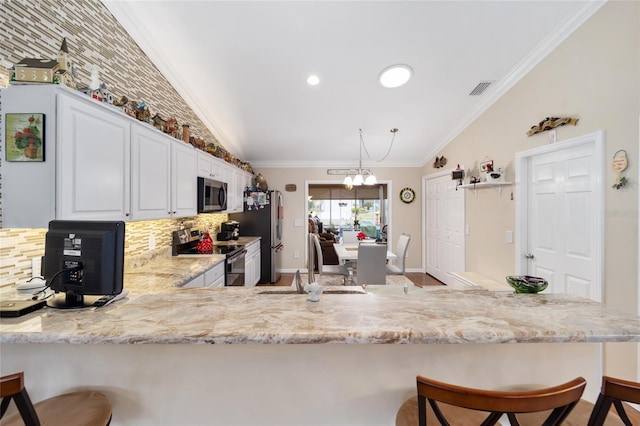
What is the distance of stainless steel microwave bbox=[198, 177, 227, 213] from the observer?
3029 mm

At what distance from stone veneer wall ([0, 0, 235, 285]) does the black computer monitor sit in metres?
0.51

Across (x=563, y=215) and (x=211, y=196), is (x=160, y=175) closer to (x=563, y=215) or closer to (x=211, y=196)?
(x=211, y=196)

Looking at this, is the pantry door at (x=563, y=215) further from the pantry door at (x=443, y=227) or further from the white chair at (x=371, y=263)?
the white chair at (x=371, y=263)

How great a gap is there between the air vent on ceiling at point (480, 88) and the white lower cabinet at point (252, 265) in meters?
3.66

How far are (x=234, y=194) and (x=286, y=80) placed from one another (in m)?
1.99

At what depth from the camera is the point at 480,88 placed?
327 cm

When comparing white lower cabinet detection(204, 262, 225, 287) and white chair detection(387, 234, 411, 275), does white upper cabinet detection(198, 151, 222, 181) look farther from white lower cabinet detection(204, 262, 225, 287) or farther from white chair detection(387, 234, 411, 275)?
white chair detection(387, 234, 411, 275)

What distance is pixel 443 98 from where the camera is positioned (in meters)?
3.48

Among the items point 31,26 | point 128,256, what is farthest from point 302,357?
point 31,26

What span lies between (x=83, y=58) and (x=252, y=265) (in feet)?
10.4

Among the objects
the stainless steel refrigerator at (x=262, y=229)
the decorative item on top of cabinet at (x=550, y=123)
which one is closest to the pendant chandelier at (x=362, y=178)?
the stainless steel refrigerator at (x=262, y=229)

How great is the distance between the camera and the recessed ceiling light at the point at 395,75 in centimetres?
289

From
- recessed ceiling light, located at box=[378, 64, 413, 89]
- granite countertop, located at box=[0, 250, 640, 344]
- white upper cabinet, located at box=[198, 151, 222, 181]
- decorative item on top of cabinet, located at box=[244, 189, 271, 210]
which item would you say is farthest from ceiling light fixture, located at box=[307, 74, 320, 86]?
granite countertop, located at box=[0, 250, 640, 344]

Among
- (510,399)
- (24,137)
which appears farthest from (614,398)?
(24,137)
